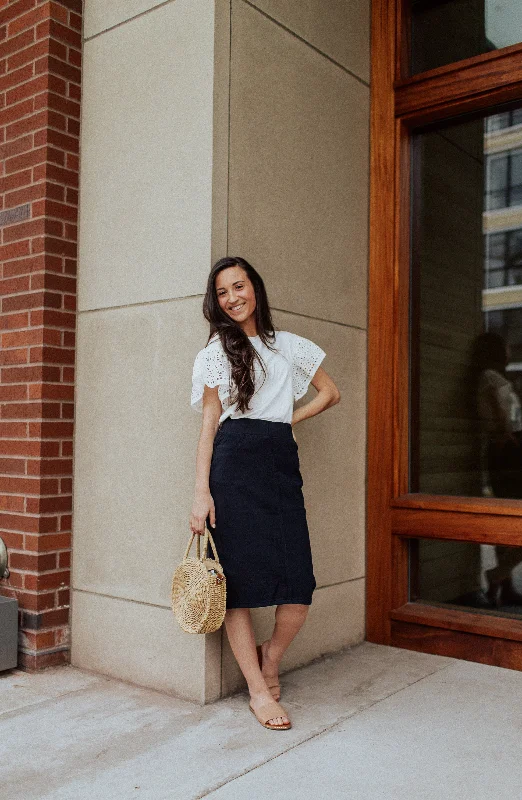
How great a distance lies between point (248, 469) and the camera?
3041 millimetres

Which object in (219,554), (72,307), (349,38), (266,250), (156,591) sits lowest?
(156,591)

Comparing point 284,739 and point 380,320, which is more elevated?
point 380,320

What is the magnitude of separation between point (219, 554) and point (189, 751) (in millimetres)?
723

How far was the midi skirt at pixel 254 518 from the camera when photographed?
9.92 ft

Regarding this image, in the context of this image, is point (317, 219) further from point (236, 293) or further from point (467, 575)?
point (467, 575)

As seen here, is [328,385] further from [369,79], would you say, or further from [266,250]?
[369,79]

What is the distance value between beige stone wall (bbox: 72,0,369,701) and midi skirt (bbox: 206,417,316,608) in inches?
12.3

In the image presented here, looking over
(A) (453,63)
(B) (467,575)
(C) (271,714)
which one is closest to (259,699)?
(C) (271,714)

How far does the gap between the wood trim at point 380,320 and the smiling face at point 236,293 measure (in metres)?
1.27

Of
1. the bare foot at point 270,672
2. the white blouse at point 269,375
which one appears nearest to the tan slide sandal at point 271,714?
the bare foot at point 270,672

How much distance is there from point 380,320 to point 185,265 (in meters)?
1.31

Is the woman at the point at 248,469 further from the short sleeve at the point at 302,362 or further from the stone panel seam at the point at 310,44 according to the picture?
the stone panel seam at the point at 310,44

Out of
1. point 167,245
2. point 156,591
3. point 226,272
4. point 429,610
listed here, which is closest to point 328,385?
point 226,272

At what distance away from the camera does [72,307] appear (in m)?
3.84
